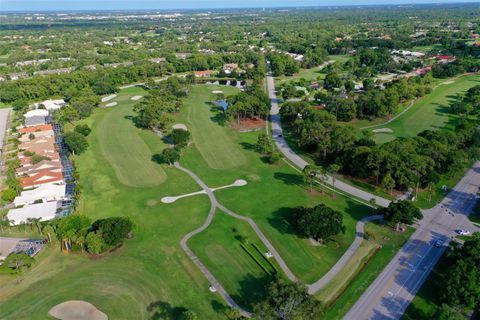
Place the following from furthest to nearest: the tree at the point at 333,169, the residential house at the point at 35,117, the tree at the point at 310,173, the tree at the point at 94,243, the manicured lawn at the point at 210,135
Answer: the residential house at the point at 35,117, the manicured lawn at the point at 210,135, the tree at the point at 333,169, the tree at the point at 310,173, the tree at the point at 94,243

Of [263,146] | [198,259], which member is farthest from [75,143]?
[198,259]

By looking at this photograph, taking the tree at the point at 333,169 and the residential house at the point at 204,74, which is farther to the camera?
the residential house at the point at 204,74

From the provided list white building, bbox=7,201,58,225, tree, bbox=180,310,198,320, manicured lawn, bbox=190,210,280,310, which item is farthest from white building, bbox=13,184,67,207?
tree, bbox=180,310,198,320

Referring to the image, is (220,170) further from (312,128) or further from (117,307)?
(117,307)

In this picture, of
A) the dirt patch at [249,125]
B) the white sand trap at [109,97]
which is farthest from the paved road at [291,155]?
the white sand trap at [109,97]

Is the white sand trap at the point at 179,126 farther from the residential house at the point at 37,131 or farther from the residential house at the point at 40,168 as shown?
the residential house at the point at 40,168

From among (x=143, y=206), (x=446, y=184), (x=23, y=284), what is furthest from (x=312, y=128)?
(x=23, y=284)
